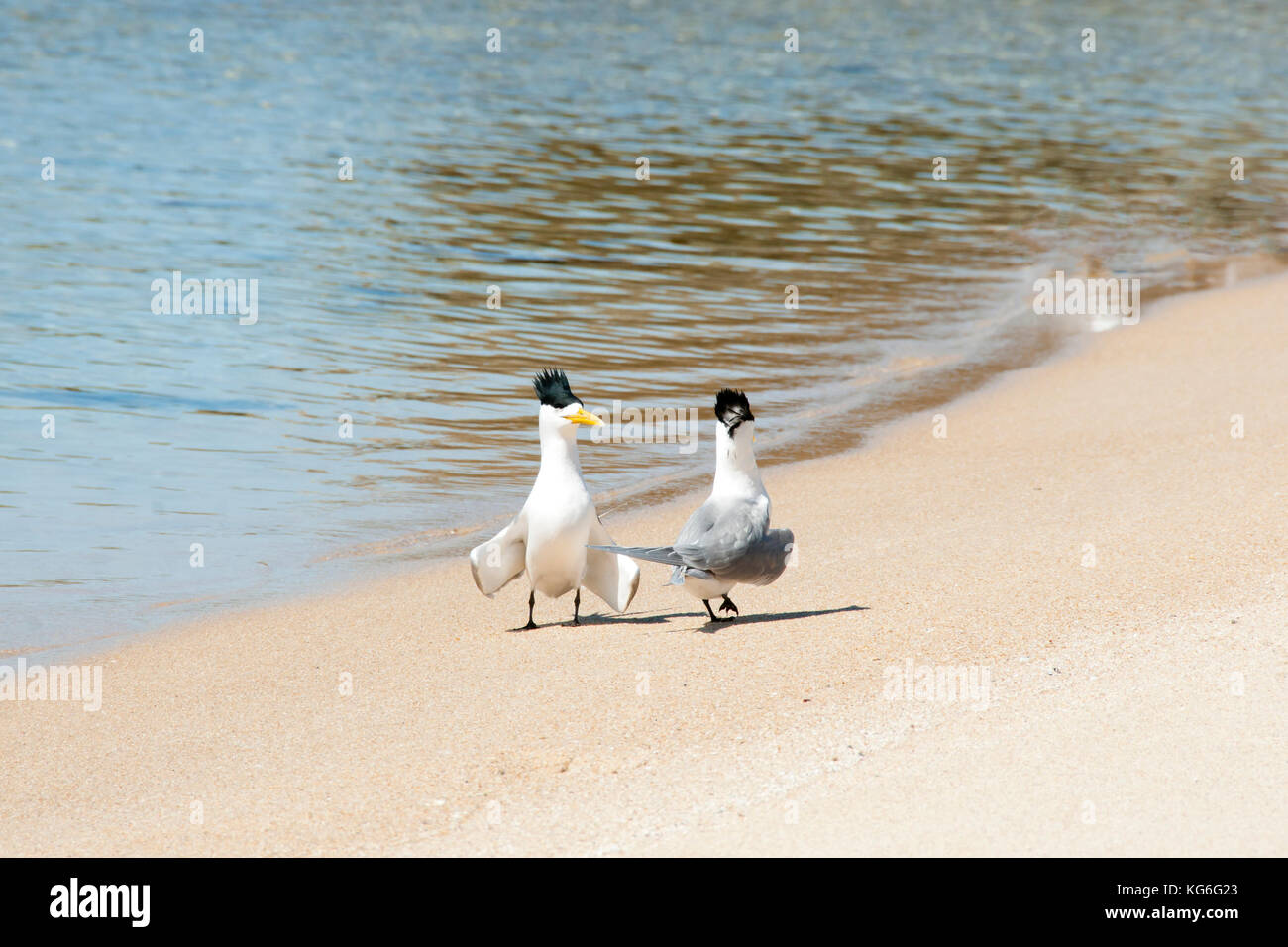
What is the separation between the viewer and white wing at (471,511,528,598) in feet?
18.9

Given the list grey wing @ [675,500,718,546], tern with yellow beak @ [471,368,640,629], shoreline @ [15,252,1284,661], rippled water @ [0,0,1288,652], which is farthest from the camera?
rippled water @ [0,0,1288,652]

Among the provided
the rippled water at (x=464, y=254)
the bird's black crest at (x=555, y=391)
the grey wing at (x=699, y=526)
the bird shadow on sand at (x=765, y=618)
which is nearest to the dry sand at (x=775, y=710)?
the bird shadow on sand at (x=765, y=618)

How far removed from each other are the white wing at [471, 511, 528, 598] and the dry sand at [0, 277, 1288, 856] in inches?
8.3

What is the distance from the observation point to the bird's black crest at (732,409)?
17.8 feet

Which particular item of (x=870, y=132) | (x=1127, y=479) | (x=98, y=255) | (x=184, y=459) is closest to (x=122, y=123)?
(x=98, y=255)

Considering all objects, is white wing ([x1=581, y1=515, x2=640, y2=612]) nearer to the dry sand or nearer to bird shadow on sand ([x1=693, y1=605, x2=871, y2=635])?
the dry sand

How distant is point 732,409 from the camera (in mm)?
5461

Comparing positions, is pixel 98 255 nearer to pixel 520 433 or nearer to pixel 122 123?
pixel 520 433

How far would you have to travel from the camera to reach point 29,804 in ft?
14.3

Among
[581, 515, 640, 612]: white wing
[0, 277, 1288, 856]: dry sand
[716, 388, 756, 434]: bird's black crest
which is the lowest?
[0, 277, 1288, 856]: dry sand

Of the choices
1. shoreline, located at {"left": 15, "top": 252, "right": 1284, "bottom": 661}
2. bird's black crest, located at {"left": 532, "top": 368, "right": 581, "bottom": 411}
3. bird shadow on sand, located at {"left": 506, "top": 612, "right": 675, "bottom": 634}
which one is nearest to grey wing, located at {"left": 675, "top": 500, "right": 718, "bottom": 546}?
bird shadow on sand, located at {"left": 506, "top": 612, "right": 675, "bottom": 634}

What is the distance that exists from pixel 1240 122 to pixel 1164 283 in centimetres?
1285

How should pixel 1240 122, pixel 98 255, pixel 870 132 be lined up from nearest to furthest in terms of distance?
pixel 98 255, pixel 870 132, pixel 1240 122

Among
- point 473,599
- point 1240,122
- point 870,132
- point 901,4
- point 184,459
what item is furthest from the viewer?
point 901,4
